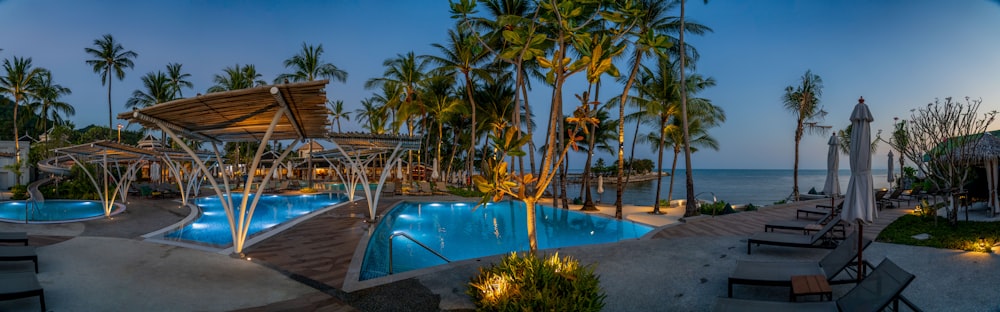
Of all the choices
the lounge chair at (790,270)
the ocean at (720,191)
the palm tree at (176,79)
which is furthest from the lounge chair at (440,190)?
the palm tree at (176,79)

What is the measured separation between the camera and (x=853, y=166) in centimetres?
613

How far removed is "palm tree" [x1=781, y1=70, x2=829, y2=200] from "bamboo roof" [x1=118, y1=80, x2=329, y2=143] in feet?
71.4

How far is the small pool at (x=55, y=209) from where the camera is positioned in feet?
46.1

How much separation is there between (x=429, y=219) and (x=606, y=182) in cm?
5679

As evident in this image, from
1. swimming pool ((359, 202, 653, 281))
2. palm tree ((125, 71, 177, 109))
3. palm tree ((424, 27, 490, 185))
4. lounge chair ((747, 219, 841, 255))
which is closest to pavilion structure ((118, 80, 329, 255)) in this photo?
swimming pool ((359, 202, 653, 281))

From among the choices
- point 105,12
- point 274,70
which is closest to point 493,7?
point 105,12

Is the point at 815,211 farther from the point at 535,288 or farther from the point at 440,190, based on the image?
the point at 440,190

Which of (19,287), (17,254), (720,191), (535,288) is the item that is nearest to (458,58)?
(17,254)

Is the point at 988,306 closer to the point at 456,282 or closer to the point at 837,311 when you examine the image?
the point at 837,311

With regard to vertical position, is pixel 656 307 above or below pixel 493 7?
below

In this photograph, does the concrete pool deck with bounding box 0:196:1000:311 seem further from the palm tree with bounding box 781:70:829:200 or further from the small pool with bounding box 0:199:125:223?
the palm tree with bounding box 781:70:829:200

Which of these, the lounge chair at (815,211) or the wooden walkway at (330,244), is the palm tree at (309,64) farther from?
the lounge chair at (815,211)

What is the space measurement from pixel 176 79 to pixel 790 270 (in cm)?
4096

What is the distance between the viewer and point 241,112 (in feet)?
24.1
